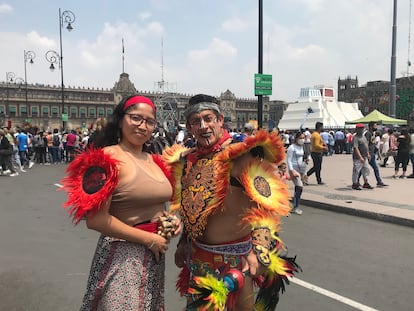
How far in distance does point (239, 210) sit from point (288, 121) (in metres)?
55.1

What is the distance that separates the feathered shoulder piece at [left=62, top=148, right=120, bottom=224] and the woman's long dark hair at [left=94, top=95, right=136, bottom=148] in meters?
0.22

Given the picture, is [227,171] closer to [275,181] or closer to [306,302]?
[275,181]

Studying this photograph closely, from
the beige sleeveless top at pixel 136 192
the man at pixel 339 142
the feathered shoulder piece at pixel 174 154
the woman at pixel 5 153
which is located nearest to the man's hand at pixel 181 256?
the beige sleeveless top at pixel 136 192

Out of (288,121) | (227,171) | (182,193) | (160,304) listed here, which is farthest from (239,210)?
(288,121)

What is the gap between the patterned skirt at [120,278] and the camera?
1.94 m

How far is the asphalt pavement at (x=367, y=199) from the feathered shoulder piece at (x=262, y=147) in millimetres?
5729

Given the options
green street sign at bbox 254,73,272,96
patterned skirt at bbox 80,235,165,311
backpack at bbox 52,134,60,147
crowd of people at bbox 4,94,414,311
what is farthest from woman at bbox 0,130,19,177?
patterned skirt at bbox 80,235,165,311

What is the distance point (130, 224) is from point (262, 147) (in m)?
0.91

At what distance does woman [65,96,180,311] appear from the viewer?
1.93m

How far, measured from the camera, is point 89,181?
1.92 m

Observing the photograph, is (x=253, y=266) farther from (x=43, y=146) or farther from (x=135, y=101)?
(x=43, y=146)

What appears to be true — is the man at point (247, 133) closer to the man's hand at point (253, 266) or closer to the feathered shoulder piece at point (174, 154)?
the feathered shoulder piece at point (174, 154)

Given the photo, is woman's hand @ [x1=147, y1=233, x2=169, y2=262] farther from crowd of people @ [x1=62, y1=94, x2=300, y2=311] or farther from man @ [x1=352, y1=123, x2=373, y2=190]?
man @ [x1=352, y1=123, x2=373, y2=190]

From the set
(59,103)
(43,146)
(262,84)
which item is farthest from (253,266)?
(59,103)
